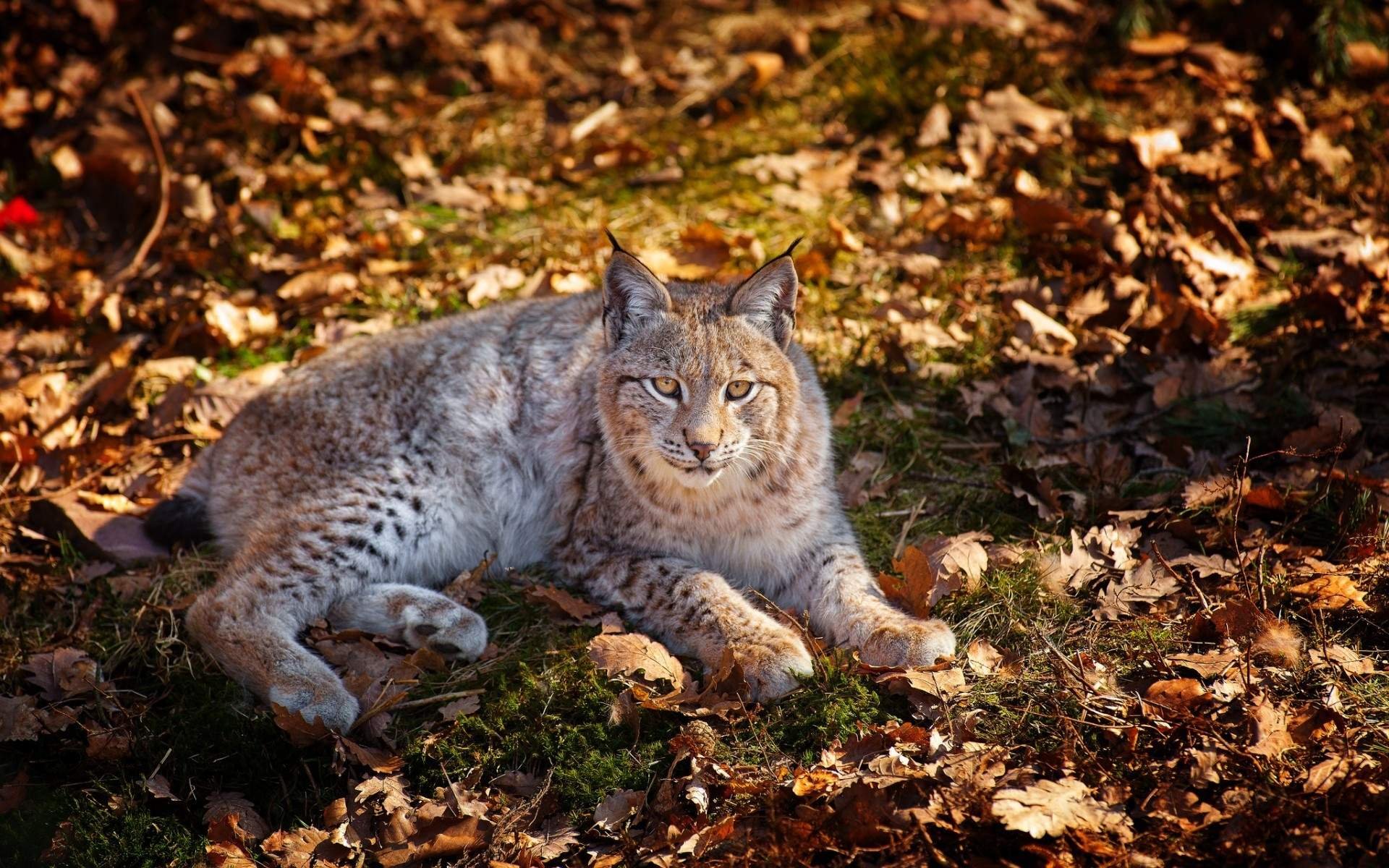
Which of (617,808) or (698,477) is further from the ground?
(698,477)

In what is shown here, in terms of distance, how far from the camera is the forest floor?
10.1 feet

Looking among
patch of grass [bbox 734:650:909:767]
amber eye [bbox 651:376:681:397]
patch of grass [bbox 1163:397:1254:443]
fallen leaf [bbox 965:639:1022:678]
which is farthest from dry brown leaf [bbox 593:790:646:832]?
patch of grass [bbox 1163:397:1254:443]

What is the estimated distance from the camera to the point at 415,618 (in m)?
3.88

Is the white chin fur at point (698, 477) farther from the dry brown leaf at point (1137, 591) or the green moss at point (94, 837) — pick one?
the green moss at point (94, 837)

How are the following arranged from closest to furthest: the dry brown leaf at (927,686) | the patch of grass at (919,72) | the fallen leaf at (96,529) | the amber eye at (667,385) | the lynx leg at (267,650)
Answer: the dry brown leaf at (927,686) < the lynx leg at (267,650) < the amber eye at (667,385) < the fallen leaf at (96,529) < the patch of grass at (919,72)

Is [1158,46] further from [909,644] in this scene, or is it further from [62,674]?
[62,674]

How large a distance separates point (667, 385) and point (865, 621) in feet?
3.53

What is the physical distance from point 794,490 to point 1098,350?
69.6 inches

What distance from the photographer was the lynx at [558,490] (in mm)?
3758

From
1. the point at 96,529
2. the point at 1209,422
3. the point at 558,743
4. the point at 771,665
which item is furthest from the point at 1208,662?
the point at 96,529

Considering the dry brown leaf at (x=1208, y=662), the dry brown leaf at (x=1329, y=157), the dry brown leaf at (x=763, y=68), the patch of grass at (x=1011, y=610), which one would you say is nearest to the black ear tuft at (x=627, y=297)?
the patch of grass at (x=1011, y=610)

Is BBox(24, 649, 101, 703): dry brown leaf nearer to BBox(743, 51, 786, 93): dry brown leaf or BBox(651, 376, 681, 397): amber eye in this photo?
BBox(651, 376, 681, 397): amber eye

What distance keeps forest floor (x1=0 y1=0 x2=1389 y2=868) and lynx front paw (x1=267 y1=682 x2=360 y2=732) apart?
93 mm

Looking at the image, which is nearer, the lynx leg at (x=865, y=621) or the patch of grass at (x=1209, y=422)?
the lynx leg at (x=865, y=621)
